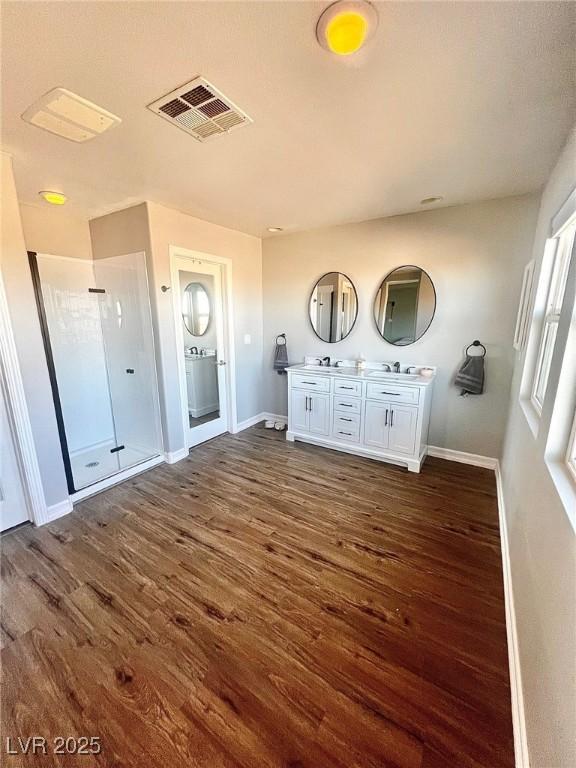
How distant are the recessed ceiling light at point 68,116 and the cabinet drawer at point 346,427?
2893mm

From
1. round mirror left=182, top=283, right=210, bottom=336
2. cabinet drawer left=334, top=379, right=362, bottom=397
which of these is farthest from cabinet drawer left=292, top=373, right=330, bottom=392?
round mirror left=182, top=283, right=210, bottom=336

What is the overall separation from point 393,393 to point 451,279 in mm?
1254

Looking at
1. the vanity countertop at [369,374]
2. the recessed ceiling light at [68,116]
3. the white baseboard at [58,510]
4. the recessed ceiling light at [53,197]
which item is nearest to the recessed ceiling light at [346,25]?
the recessed ceiling light at [68,116]

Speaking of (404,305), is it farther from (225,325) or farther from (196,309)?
(196,309)

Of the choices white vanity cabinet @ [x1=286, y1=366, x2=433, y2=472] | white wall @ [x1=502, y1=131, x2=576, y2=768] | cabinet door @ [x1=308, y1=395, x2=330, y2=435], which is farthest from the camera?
cabinet door @ [x1=308, y1=395, x2=330, y2=435]

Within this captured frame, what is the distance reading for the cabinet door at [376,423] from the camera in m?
3.08

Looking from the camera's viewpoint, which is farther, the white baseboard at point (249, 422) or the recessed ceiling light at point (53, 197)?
the white baseboard at point (249, 422)

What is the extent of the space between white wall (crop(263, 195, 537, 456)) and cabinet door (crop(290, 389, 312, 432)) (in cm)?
66

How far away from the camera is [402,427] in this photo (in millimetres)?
2998

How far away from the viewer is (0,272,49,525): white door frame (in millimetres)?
1988

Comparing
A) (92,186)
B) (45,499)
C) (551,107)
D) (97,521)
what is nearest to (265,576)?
(97,521)

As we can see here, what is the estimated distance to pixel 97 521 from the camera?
231 cm

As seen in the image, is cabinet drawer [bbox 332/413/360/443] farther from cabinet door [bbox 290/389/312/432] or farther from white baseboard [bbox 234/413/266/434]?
white baseboard [bbox 234/413/266/434]

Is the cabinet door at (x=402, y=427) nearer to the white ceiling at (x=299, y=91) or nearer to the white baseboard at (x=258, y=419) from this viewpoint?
the white baseboard at (x=258, y=419)
